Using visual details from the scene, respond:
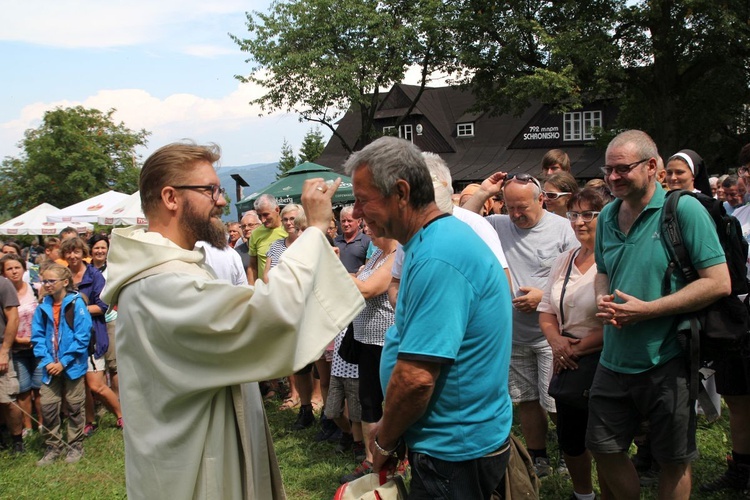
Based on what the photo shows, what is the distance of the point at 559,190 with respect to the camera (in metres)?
4.95

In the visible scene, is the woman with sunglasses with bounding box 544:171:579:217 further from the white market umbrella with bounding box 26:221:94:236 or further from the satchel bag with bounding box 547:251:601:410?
the white market umbrella with bounding box 26:221:94:236

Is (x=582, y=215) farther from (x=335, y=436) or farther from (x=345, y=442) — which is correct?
(x=335, y=436)

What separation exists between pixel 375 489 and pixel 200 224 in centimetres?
113

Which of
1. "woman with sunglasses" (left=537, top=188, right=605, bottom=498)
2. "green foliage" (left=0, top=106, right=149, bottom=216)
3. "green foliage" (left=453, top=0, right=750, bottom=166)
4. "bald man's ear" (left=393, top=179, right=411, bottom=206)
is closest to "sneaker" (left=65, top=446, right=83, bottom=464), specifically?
"woman with sunglasses" (left=537, top=188, right=605, bottom=498)

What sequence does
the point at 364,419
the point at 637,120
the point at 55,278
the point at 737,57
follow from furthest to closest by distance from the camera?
the point at 637,120 → the point at 737,57 → the point at 55,278 → the point at 364,419

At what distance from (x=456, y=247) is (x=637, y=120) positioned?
25.9 meters

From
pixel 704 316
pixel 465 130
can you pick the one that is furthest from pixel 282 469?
pixel 465 130

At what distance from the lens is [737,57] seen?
944 inches

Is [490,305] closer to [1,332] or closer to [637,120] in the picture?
[1,332]

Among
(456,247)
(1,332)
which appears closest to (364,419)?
(456,247)

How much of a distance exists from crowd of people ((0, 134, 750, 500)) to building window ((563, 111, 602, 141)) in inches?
1236

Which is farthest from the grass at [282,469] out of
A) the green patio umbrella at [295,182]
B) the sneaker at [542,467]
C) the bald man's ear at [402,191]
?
the green patio umbrella at [295,182]

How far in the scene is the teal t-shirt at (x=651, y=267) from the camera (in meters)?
3.03

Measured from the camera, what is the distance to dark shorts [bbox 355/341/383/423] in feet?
15.9
